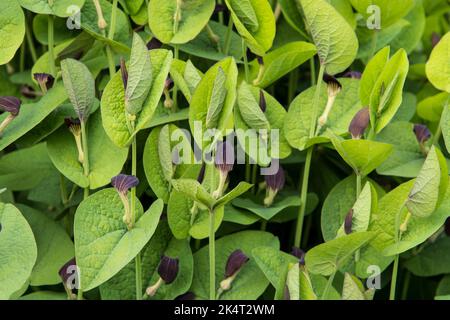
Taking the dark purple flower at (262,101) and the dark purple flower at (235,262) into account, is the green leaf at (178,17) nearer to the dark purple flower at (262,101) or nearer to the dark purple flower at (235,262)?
the dark purple flower at (262,101)

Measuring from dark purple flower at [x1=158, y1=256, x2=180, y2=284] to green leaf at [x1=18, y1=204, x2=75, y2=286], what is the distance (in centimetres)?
9

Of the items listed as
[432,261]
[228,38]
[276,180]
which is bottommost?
[432,261]

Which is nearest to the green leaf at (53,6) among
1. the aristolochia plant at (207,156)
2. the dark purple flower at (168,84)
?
the aristolochia plant at (207,156)

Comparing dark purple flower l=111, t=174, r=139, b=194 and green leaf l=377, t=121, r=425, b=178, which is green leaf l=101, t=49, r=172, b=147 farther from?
green leaf l=377, t=121, r=425, b=178

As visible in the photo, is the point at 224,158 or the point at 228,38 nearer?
the point at 224,158

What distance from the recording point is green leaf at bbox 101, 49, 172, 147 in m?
0.58

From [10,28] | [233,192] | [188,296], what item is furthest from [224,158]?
[10,28]

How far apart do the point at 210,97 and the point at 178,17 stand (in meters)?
0.11

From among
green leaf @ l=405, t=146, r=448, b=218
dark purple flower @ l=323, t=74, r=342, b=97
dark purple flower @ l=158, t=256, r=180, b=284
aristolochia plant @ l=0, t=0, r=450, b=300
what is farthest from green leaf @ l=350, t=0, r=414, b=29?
dark purple flower @ l=158, t=256, r=180, b=284

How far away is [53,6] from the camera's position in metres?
0.66

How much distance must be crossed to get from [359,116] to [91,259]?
0.81 feet

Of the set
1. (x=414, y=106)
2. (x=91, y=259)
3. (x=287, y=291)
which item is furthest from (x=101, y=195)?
(x=414, y=106)

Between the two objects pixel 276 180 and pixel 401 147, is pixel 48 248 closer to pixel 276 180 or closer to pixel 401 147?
pixel 276 180

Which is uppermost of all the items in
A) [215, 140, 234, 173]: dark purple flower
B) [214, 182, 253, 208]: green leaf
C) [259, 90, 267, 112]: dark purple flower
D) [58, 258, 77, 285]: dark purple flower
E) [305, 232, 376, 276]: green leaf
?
[259, 90, 267, 112]: dark purple flower
